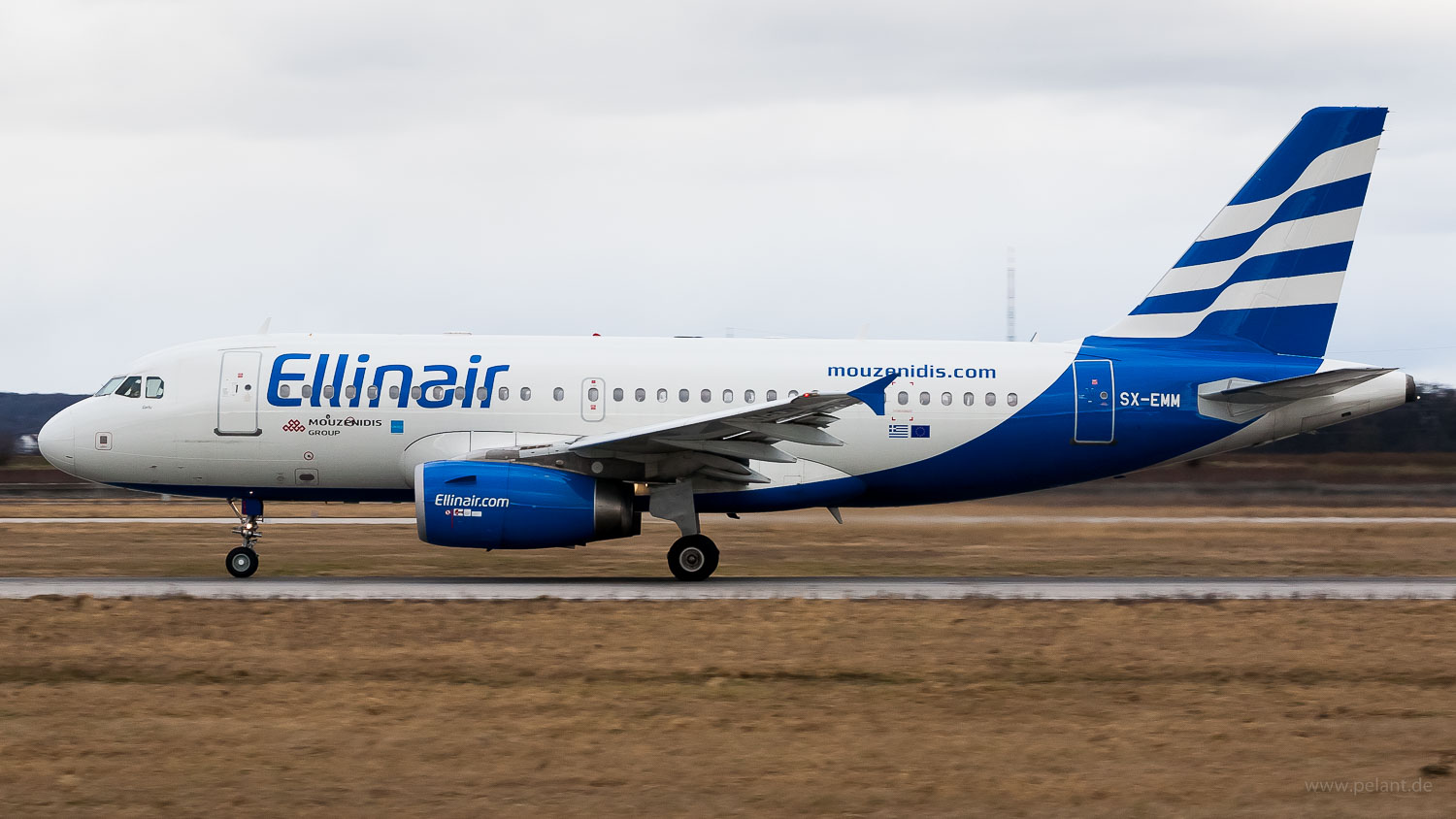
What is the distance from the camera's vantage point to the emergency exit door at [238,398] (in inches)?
795

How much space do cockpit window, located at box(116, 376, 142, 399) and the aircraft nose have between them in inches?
30.8

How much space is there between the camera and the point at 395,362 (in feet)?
66.8

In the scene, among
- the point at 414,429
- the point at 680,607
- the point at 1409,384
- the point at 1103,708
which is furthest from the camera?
the point at 1409,384

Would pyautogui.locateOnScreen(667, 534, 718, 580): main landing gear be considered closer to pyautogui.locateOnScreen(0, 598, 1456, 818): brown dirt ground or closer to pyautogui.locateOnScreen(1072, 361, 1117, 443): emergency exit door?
pyautogui.locateOnScreen(0, 598, 1456, 818): brown dirt ground

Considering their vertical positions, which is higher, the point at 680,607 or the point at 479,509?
the point at 479,509

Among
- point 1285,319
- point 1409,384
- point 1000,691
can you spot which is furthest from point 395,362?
point 1409,384

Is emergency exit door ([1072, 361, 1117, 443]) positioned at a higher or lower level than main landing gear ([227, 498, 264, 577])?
higher

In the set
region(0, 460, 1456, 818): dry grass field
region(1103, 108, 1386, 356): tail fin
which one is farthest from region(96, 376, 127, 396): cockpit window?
region(1103, 108, 1386, 356): tail fin

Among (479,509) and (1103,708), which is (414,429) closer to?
(479,509)

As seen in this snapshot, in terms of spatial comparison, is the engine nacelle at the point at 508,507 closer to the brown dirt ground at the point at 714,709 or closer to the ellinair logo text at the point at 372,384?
the ellinair logo text at the point at 372,384

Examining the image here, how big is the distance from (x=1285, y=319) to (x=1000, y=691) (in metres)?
12.6

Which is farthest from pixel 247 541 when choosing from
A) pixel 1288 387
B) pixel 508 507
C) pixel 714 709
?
pixel 1288 387

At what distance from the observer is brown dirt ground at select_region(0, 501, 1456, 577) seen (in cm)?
2295

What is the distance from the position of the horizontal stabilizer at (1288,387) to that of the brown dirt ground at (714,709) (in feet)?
16.2
